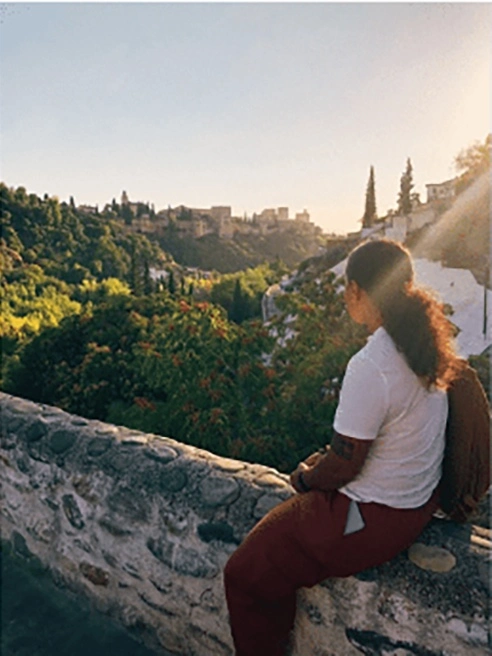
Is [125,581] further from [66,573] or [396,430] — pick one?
[396,430]

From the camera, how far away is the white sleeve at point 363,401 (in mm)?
1405

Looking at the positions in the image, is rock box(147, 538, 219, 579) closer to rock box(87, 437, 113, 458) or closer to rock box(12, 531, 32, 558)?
rock box(87, 437, 113, 458)

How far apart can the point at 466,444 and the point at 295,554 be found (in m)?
0.66

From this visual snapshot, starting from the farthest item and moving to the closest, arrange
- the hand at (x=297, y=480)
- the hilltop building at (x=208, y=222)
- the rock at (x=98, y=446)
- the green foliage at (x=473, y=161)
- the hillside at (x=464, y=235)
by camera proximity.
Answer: the hilltop building at (x=208, y=222)
the green foliage at (x=473, y=161)
the hillside at (x=464, y=235)
the rock at (x=98, y=446)
the hand at (x=297, y=480)

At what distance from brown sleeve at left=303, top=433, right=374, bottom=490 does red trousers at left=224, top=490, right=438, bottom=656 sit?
2.3 inches

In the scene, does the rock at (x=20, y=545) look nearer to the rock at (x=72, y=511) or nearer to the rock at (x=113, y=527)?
the rock at (x=72, y=511)

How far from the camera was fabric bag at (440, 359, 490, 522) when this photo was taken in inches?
63.9

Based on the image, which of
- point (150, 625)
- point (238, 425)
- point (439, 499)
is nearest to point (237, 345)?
point (238, 425)

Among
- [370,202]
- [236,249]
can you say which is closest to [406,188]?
[370,202]

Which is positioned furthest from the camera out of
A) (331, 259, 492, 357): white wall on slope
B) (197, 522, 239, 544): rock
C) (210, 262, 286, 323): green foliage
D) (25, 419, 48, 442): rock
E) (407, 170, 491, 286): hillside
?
(210, 262, 286, 323): green foliage

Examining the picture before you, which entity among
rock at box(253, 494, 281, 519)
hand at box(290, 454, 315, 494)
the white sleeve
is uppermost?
the white sleeve

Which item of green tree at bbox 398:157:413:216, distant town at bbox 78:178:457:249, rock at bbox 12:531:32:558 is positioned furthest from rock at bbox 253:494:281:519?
distant town at bbox 78:178:457:249

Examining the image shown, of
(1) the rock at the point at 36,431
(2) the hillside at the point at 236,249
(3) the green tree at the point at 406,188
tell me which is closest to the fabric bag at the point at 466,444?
(1) the rock at the point at 36,431

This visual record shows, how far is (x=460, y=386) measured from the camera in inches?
64.3
